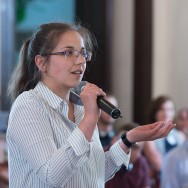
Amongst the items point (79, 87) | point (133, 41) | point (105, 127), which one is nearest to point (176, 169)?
point (105, 127)

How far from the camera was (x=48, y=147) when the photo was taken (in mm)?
1419

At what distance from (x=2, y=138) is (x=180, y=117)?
61.8 inches

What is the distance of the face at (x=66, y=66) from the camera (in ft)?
4.94

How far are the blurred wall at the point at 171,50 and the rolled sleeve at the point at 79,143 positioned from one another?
13.0ft

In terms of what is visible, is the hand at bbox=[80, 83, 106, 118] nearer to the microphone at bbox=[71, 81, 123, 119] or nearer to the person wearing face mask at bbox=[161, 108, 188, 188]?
the microphone at bbox=[71, 81, 123, 119]

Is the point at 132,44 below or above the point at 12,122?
below

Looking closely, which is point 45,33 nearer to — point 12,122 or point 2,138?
point 12,122

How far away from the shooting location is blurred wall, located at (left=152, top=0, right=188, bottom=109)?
5.32 meters

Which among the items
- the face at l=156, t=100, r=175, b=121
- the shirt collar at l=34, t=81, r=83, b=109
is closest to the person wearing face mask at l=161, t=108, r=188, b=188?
the face at l=156, t=100, r=175, b=121

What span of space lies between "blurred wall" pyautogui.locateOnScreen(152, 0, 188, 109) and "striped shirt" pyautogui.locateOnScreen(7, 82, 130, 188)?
376cm

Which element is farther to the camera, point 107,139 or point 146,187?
point 107,139

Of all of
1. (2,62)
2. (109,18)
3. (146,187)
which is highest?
(109,18)

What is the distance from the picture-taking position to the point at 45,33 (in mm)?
1620

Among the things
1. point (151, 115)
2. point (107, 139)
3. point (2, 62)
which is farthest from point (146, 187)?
point (2, 62)
